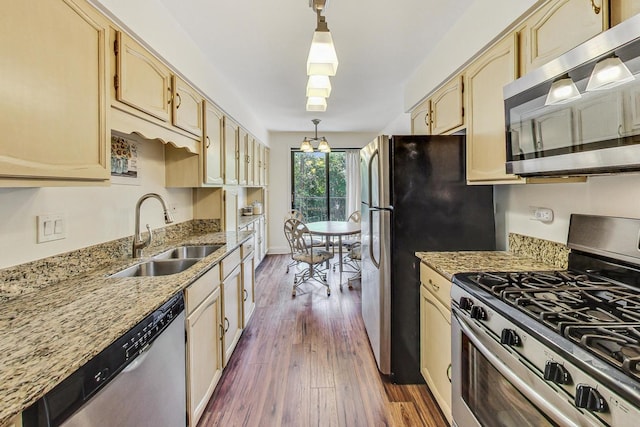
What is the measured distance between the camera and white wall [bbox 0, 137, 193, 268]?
3.96 ft

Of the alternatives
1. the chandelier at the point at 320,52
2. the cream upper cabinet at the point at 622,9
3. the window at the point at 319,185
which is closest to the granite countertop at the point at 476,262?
the cream upper cabinet at the point at 622,9

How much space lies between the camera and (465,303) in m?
1.27

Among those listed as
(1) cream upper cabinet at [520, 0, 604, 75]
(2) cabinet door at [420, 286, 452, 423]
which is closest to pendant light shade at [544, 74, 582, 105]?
(1) cream upper cabinet at [520, 0, 604, 75]

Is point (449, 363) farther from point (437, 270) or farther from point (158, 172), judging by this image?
point (158, 172)

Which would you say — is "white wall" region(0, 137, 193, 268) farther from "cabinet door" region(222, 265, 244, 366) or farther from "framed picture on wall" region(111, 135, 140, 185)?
"cabinet door" region(222, 265, 244, 366)

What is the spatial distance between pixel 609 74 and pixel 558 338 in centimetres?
78

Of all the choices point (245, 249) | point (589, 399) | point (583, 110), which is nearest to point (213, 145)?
point (245, 249)

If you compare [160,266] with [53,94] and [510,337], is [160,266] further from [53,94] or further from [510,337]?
[510,337]

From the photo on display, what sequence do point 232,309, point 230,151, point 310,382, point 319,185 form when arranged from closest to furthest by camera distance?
point 310,382, point 232,309, point 230,151, point 319,185

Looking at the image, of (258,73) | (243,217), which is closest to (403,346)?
(258,73)

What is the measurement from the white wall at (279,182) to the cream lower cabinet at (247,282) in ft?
9.91

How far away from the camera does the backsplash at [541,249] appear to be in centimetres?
152

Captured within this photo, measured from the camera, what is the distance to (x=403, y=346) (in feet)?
6.52

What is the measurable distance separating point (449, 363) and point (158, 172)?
7.92 ft
